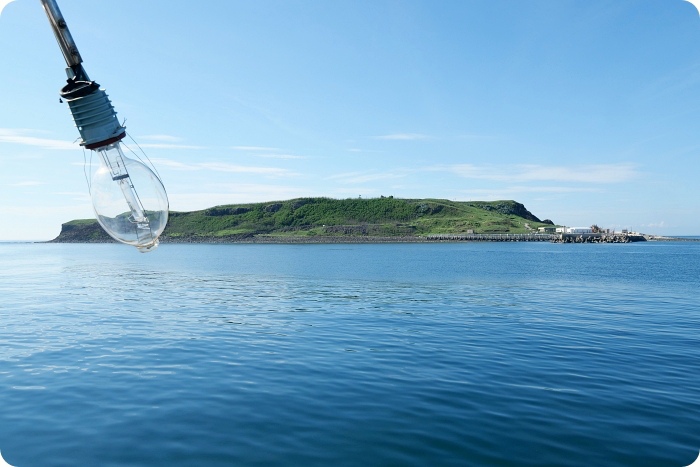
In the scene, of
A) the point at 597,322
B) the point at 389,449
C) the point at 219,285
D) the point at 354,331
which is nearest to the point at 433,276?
the point at 219,285

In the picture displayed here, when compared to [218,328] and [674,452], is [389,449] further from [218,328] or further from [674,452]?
[218,328]

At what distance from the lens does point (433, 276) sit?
206 ft

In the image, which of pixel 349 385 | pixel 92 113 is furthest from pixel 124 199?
pixel 349 385

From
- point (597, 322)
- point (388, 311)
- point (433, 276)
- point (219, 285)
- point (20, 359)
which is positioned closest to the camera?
point (20, 359)

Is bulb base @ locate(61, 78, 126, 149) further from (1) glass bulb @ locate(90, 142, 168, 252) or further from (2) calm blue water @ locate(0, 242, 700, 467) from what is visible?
(2) calm blue water @ locate(0, 242, 700, 467)

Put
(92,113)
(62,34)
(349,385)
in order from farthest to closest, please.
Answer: (349,385), (92,113), (62,34)

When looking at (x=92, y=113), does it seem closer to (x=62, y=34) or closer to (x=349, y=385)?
(x=62, y=34)

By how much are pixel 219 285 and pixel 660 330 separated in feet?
135

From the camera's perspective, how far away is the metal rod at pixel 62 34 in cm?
263

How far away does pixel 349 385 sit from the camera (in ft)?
53.1

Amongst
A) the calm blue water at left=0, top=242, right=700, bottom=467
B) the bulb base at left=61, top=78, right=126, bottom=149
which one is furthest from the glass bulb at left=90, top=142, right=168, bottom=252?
the calm blue water at left=0, top=242, right=700, bottom=467

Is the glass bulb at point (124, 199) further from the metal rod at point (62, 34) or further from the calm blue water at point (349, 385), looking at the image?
the calm blue water at point (349, 385)

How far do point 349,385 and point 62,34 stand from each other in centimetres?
1484

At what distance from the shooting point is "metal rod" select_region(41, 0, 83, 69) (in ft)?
8.64
